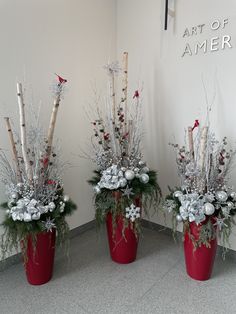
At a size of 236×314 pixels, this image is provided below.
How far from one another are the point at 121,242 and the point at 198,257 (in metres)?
0.62

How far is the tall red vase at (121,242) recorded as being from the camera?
2.09 meters

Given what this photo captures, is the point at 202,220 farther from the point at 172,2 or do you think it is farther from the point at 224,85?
the point at 172,2

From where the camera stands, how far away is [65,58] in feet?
7.66

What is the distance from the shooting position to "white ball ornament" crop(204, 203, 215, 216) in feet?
5.74

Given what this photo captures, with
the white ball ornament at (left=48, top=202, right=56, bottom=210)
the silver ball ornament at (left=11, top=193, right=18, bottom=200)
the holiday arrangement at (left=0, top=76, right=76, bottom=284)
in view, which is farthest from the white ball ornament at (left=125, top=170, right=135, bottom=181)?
the silver ball ornament at (left=11, top=193, right=18, bottom=200)

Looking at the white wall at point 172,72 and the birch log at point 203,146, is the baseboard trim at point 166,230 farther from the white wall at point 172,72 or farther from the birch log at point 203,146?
the birch log at point 203,146

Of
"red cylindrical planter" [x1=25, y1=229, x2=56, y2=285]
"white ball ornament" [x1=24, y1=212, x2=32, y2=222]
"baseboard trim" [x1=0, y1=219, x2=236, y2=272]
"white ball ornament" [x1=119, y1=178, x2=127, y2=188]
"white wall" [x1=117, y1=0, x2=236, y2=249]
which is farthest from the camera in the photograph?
"baseboard trim" [x1=0, y1=219, x2=236, y2=272]

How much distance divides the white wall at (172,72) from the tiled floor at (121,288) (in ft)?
1.65

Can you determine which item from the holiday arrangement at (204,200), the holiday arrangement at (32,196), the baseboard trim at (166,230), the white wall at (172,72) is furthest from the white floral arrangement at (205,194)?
the holiday arrangement at (32,196)

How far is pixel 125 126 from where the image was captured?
7.09 feet

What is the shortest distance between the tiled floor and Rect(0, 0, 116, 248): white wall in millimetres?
635

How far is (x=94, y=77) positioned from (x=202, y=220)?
1735mm

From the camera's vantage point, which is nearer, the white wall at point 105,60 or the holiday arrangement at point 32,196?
the holiday arrangement at point 32,196

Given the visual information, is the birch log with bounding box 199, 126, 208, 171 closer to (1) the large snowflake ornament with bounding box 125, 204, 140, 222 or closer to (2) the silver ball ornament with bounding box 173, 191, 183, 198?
(2) the silver ball ornament with bounding box 173, 191, 183, 198
